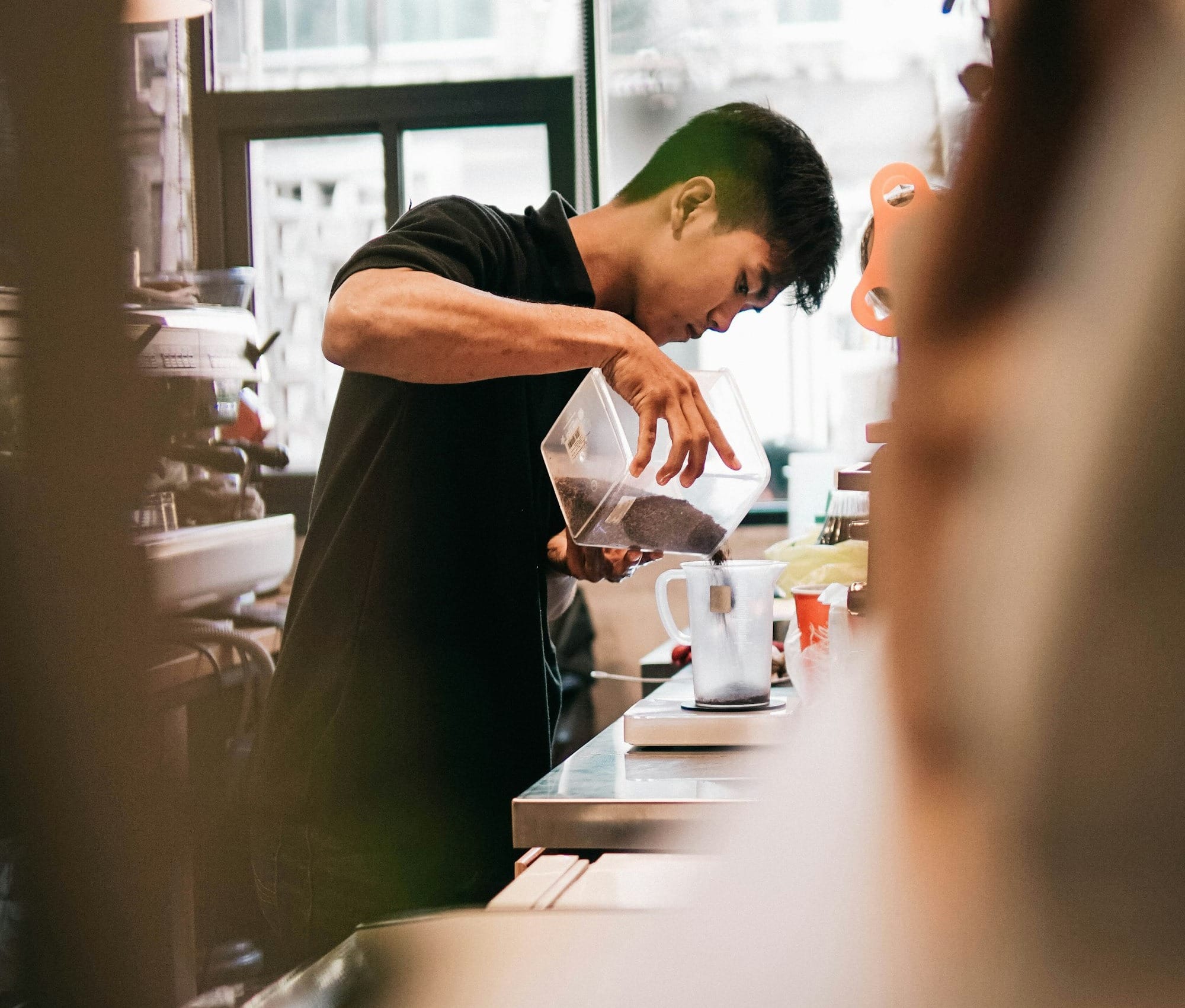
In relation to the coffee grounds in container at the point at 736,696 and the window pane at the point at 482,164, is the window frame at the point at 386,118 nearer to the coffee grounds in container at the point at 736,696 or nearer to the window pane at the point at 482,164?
the window pane at the point at 482,164

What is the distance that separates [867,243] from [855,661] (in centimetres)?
75

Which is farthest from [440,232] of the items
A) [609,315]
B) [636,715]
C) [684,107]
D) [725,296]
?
[684,107]

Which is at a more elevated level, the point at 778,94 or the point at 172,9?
the point at 778,94

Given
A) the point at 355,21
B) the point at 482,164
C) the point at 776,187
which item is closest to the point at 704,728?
the point at 776,187

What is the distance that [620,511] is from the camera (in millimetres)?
1023

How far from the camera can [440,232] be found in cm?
111

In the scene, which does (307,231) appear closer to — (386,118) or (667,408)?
(386,118)

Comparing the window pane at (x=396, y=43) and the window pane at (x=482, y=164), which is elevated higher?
the window pane at (x=396, y=43)

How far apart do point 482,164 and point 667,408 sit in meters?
2.25

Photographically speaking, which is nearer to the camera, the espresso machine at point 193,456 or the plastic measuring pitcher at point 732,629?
the espresso machine at point 193,456

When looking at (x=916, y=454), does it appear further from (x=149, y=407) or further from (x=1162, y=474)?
(x=149, y=407)

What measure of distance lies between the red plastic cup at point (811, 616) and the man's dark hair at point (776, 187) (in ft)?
1.35

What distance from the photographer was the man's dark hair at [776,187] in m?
1.25

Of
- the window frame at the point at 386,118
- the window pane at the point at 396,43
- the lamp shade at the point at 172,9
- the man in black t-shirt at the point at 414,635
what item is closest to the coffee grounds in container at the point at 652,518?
the man in black t-shirt at the point at 414,635
